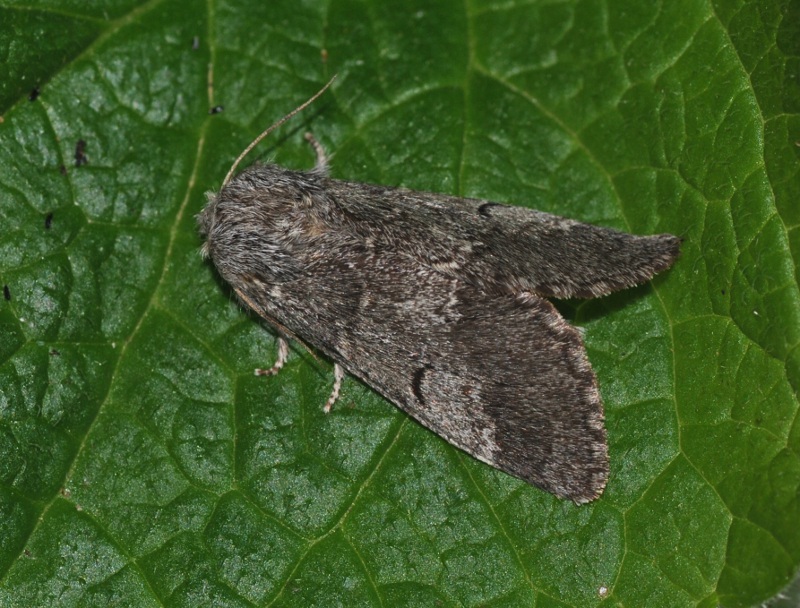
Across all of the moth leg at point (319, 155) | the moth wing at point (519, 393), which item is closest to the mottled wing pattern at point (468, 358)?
the moth wing at point (519, 393)

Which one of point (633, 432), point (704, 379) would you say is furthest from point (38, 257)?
point (704, 379)

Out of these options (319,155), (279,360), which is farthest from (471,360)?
(319,155)

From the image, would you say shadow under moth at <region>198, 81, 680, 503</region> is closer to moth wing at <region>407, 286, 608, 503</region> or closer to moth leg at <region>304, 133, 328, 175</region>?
moth wing at <region>407, 286, 608, 503</region>

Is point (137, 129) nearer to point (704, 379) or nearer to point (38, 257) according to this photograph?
point (38, 257)

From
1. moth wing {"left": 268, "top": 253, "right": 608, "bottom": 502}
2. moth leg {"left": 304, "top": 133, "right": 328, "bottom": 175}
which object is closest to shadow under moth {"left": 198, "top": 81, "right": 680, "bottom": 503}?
moth wing {"left": 268, "top": 253, "right": 608, "bottom": 502}

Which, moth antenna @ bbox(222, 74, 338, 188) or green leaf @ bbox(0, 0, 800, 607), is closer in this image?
green leaf @ bbox(0, 0, 800, 607)

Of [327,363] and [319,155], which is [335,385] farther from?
[319,155]

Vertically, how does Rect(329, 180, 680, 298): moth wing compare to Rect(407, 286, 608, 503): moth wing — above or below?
above

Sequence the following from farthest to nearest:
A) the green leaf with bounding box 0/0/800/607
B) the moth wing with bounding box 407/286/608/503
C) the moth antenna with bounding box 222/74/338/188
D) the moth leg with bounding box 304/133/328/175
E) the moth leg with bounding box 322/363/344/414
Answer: the moth leg with bounding box 304/133/328/175, the moth antenna with bounding box 222/74/338/188, the moth leg with bounding box 322/363/344/414, the moth wing with bounding box 407/286/608/503, the green leaf with bounding box 0/0/800/607
